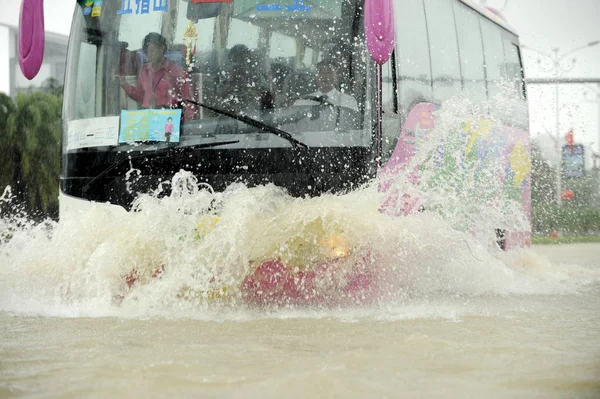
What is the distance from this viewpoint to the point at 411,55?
28.8 ft

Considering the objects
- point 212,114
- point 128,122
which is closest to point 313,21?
point 212,114

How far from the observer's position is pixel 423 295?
26.9 feet

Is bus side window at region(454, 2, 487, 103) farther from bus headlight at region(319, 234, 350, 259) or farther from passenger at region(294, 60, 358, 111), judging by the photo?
bus headlight at region(319, 234, 350, 259)

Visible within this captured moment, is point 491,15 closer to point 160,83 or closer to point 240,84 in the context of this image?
point 240,84

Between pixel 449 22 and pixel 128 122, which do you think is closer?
pixel 128 122

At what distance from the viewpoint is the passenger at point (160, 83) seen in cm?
791

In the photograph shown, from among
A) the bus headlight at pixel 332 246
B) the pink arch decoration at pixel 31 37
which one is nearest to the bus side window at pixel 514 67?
the bus headlight at pixel 332 246

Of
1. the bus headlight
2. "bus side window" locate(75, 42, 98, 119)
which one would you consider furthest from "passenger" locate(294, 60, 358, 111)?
"bus side window" locate(75, 42, 98, 119)

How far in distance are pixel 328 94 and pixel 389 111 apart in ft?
1.95

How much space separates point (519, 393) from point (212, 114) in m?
4.09

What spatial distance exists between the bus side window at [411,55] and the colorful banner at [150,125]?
1925 mm

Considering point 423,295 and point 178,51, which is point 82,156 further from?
point 423,295

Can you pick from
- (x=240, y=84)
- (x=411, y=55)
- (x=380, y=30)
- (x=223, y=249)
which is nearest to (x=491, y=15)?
(x=411, y=55)

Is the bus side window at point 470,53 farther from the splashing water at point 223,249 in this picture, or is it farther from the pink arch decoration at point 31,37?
the pink arch decoration at point 31,37
